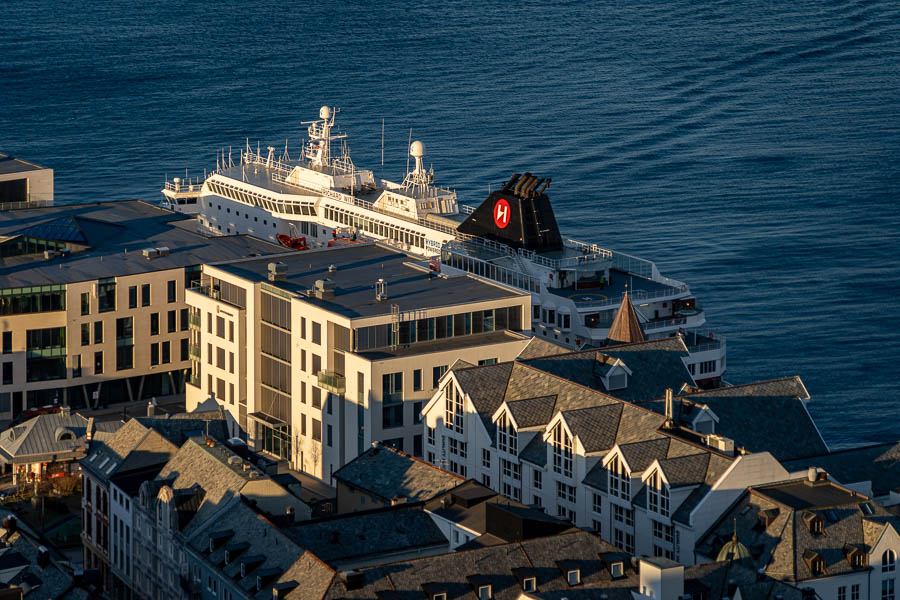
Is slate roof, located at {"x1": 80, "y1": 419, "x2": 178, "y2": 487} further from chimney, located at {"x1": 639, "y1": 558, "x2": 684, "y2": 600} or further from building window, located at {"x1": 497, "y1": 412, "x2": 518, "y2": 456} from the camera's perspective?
chimney, located at {"x1": 639, "y1": 558, "x2": 684, "y2": 600}

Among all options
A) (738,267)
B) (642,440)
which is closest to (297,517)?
(642,440)

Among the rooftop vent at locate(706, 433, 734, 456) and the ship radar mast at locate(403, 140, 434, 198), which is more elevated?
the ship radar mast at locate(403, 140, 434, 198)

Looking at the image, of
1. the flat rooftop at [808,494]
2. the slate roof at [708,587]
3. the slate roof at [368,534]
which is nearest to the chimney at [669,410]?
the flat rooftop at [808,494]

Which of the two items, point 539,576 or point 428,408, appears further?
point 428,408

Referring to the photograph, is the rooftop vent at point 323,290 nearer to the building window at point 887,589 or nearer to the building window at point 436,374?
the building window at point 436,374

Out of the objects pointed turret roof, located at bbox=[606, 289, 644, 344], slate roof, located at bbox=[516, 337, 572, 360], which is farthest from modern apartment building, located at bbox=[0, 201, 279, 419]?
pointed turret roof, located at bbox=[606, 289, 644, 344]

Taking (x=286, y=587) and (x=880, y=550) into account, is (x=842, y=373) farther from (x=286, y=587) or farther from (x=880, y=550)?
(x=286, y=587)

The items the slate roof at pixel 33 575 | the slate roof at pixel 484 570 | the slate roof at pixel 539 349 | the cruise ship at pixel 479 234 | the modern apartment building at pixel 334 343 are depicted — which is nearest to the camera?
the slate roof at pixel 484 570
